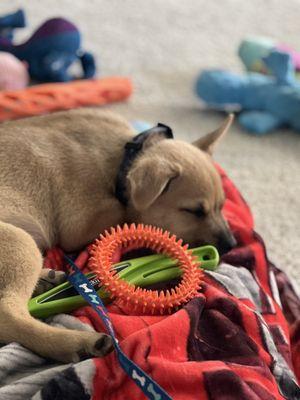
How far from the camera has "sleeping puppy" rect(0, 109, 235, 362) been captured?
5.61ft

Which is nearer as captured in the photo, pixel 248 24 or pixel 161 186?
pixel 161 186

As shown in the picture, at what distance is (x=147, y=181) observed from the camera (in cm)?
168

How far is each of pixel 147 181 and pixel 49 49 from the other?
149cm

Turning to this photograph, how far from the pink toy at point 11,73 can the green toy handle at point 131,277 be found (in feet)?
4.68

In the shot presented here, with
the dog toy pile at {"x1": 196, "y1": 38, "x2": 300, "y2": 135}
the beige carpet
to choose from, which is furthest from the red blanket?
the dog toy pile at {"x1": 196, "y1": 38, "x2": 300, "y2": 135}

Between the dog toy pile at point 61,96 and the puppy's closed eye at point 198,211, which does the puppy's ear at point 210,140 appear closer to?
the puppy's closed eye at point 198,211

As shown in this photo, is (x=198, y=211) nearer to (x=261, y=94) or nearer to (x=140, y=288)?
(x=140, y=288)

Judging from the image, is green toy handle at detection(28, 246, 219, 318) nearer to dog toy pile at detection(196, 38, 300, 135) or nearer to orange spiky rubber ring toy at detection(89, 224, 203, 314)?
orange spiky rubber ring toy at detection(89, 224, 203, 314)

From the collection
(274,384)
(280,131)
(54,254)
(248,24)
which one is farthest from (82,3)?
(274,384)

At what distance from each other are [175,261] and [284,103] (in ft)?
5.02

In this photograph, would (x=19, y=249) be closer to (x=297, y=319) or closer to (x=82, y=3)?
(x=297, y=319)

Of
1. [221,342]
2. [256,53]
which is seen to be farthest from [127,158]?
[256,53]

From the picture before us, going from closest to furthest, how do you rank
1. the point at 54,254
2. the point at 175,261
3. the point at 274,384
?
the point at 274,384 → the point at 175,261 → the point at 54,254

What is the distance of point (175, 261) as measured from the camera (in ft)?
5.34
